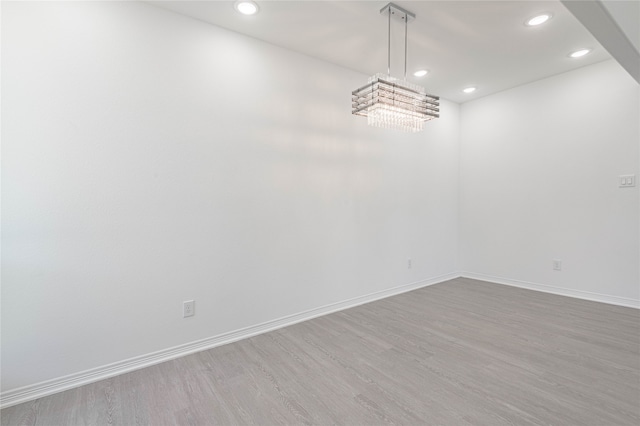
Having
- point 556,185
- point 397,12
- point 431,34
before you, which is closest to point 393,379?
point 397,12

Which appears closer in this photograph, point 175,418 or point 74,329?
point 175,418

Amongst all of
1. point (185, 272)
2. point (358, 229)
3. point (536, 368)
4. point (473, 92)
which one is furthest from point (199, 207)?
point (473, 92)

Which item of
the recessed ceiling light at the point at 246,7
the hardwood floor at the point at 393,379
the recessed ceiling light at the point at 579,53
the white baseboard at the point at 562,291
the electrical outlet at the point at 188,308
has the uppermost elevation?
the recessed ceiling light at the point at 579,53

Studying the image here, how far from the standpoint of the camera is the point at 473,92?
4.21 metres

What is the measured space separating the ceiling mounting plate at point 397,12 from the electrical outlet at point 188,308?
278 cm

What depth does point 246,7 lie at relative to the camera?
89.7 inches

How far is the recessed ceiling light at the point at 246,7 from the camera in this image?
2227mm

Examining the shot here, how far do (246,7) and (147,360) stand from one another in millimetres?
2782

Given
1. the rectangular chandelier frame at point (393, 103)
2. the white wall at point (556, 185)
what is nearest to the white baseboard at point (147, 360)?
the rectangular chandelier frame at point (393, 103)

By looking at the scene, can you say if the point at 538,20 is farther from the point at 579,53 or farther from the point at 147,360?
the point at 147,360

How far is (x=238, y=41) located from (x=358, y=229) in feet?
7.38

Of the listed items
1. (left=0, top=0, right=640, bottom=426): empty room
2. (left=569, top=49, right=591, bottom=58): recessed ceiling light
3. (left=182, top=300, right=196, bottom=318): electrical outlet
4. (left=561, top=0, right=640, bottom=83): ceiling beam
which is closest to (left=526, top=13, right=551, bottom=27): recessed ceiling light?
(left=0, top=0, right=640, bottom=426): empty room

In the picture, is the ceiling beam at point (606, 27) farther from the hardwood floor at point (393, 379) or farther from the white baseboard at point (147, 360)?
the white baseboard at point (147, 360)

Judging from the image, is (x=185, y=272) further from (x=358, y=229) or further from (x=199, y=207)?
(x=358, y=229)
